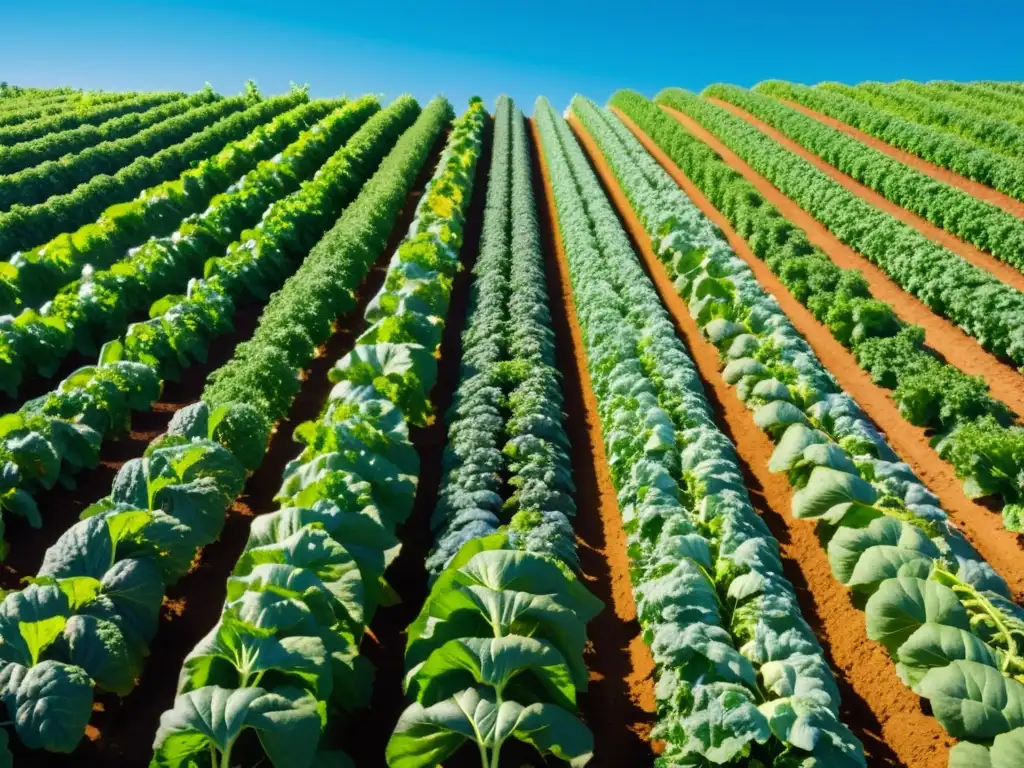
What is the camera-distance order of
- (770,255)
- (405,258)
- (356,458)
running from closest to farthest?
(356,458)
(405,258)
(770,255)

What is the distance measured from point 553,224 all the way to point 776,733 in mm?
20638

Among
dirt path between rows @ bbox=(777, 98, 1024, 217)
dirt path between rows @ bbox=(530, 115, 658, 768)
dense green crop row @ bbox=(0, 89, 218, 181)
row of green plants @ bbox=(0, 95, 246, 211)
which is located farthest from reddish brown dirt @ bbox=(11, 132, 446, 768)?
dense green crop row @ bbox=(0, 89, 218, 181)

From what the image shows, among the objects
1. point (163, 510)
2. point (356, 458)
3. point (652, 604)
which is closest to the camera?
point (652, 604)

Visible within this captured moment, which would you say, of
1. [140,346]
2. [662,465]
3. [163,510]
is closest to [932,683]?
[662,465]

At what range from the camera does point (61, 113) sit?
125 ft

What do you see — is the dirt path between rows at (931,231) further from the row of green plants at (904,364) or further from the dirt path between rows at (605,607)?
the dirt path between rows at (605,607)

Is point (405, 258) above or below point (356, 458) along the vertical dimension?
above

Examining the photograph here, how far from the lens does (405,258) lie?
53.2ft

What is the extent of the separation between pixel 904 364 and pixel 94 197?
2385 centimetres

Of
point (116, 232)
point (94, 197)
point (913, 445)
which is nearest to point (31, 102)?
point (94, 197)

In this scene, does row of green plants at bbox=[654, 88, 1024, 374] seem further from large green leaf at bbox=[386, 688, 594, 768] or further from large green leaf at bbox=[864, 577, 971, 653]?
large green leaf at bbox=[386, 688, 594, 768]

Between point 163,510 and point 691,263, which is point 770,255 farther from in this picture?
point 163,510

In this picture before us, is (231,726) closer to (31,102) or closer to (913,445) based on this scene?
(913,445)

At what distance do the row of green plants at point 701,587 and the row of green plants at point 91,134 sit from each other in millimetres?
26567
